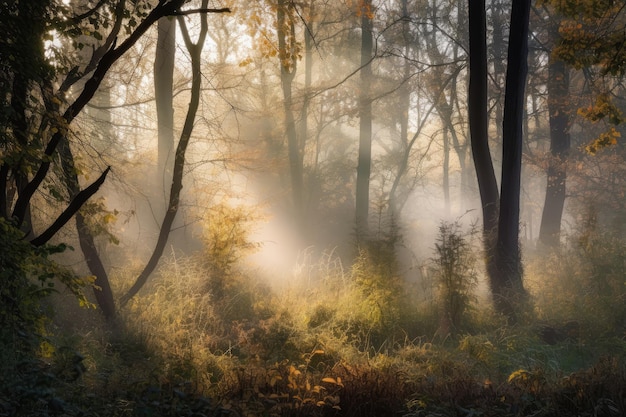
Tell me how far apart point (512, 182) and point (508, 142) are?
0.71m

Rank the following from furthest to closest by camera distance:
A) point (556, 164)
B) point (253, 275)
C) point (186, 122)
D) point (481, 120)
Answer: point (556, 164), point (253, 275), point (481, 120), point (186, 122)

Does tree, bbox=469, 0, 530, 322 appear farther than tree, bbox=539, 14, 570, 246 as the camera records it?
No

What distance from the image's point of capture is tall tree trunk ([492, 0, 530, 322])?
31.1 feet

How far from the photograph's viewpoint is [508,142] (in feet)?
32.3

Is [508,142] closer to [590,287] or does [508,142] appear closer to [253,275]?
[590,287]

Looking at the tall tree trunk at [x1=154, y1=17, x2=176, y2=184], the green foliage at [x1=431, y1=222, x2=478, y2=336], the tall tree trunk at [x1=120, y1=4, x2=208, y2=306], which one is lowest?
the green foliage at [x1=431, y1=222, x2=478, y2=336]

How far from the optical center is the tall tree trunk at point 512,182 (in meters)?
9.49

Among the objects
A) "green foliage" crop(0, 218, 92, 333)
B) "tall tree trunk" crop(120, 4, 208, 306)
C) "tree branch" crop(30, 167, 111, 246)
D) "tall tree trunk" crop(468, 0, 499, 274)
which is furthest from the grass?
"tall tree trunk" crop(468, 0, 499, 274)

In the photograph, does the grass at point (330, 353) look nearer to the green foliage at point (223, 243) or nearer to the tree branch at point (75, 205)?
the green foliage at point (223, 243)

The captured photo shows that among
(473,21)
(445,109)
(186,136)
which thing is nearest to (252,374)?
(186,136)

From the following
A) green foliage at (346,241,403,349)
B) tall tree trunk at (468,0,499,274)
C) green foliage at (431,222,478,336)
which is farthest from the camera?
tall tree trunk at (468,0,499,274)

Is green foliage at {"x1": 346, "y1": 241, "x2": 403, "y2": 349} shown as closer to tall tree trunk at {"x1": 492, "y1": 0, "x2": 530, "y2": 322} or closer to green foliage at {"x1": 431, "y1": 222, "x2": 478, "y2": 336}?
green foliage at {"x1": 431, "y1": 222, "x2": 478, "y2": 336}

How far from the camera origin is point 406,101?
28.2 m

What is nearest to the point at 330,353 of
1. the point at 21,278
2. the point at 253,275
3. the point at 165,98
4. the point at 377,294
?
the point at 377,294
